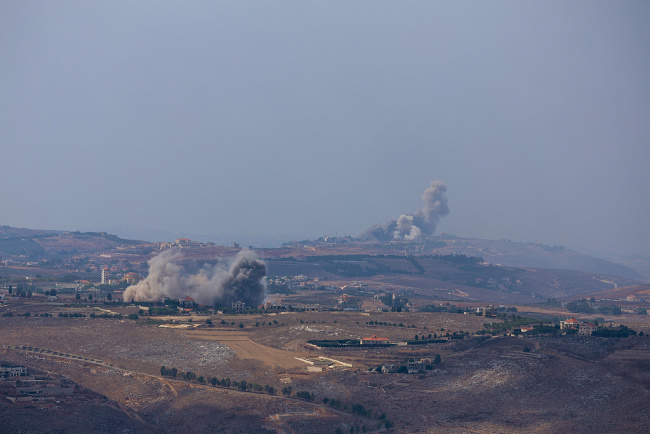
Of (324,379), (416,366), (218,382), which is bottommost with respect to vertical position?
(218,382)

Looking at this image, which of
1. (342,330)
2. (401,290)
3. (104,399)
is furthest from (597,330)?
(401,290)

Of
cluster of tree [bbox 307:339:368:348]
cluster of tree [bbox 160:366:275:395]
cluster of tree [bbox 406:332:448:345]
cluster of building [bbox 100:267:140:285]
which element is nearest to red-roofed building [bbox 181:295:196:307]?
cluster of tree [bbox 307:339:368:348]

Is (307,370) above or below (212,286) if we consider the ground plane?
below

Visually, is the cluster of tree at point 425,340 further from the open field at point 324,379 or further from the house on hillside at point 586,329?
the house on hillside at point 586,329

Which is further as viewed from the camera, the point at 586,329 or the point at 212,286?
the point at 212,286

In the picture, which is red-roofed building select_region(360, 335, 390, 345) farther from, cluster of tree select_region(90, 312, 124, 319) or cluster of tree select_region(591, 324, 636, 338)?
cluster of tree select_region(90, 312, 124, 319)

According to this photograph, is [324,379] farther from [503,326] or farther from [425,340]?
[503,326]

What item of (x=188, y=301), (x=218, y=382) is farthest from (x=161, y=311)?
(x=218, y=382)

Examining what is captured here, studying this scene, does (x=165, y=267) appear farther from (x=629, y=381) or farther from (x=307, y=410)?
(x=629, y=381)
